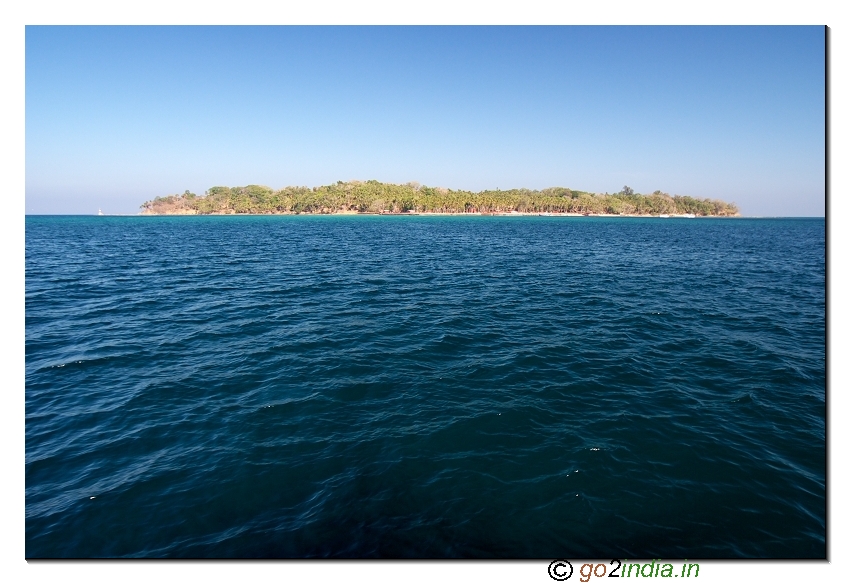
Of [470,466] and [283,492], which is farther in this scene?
[470,466]

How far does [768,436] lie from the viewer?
492 inches

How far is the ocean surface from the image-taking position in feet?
29.0

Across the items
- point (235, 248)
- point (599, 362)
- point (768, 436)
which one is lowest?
point (768, 436)

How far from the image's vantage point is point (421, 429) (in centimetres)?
1265

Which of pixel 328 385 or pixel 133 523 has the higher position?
pixel 328 385

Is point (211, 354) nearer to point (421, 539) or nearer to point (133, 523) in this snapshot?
point (133, 523)

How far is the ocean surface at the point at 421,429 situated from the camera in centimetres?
Result: 883

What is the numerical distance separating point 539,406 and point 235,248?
6048 centimetres

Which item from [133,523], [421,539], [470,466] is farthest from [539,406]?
[133,523]

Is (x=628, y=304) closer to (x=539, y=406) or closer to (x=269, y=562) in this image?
(x=539, y=406)
